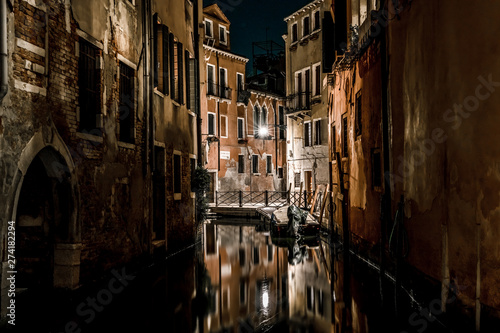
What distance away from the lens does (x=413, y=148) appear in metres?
7.59

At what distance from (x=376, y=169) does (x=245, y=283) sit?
4082 mm

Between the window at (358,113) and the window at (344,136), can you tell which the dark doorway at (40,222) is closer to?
the window at (358,113)

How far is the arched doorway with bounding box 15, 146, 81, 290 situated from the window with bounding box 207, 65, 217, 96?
22.8 metres

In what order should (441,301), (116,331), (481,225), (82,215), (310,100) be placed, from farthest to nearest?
(310,100) → (82,215) → (441,301) → (116,331) → (481,225)

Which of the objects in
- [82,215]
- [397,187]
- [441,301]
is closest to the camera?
[441,301]

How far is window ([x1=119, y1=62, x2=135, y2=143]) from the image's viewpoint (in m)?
9.49

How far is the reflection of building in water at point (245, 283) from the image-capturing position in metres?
6.33

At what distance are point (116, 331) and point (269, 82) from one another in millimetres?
32208

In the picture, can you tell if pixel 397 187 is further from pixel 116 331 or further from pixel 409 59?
pixel 116 331

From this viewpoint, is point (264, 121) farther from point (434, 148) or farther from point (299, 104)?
point (434, 148)

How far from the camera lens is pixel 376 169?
10.3m

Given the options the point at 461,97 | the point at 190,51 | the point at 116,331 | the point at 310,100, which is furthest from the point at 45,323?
the point at 310,100

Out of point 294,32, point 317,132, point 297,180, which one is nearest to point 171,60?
point 317,132

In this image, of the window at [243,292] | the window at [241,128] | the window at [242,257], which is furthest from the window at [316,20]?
the window at [243,292]
